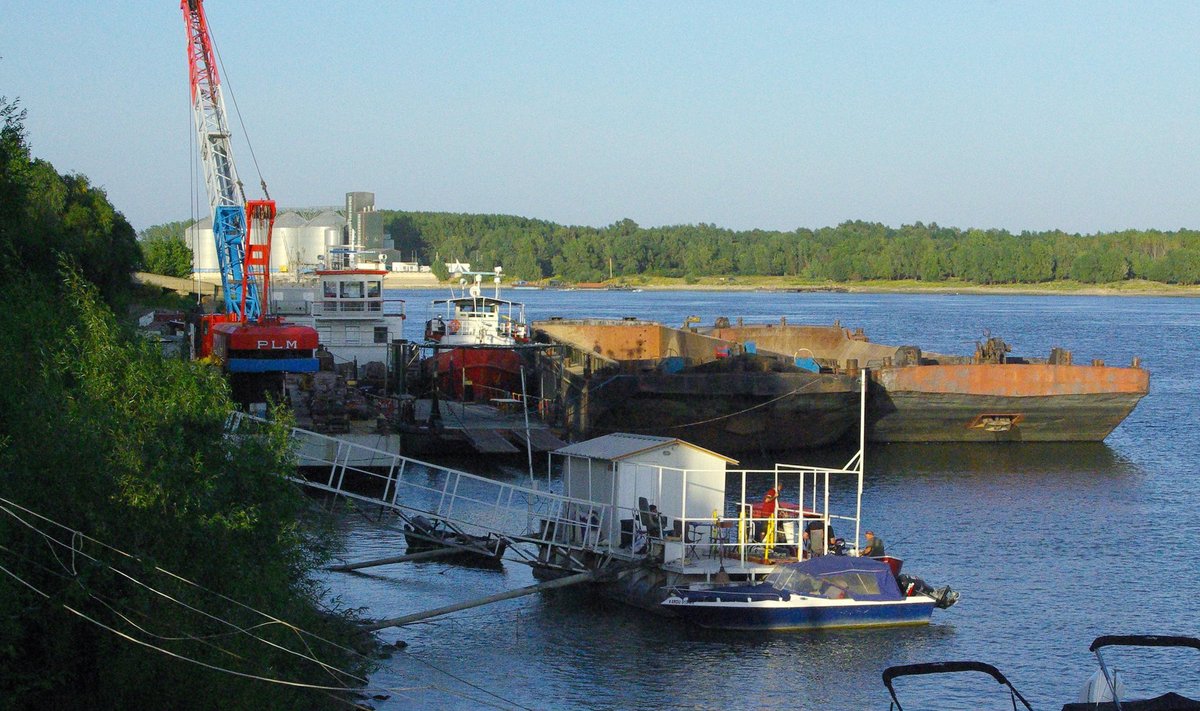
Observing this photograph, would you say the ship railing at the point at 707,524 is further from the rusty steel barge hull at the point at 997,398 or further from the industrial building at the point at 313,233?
the industrial building at the point at 313,233

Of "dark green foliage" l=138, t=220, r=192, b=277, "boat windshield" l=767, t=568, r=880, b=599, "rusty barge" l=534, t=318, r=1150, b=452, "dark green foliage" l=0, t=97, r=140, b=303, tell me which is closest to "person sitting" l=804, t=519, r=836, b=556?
"boat windshield" l=767, t=568, r=880, b=599

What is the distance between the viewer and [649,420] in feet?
127

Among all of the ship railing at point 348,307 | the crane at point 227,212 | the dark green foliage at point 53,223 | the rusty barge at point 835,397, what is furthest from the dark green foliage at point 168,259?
the rusty barge at point 835,397

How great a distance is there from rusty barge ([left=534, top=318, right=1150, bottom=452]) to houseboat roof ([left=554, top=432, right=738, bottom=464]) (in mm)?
15289

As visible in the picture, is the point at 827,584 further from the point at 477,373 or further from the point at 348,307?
the point at 348,307

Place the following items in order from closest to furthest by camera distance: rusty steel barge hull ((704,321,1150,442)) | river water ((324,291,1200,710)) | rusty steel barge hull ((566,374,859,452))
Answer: river water ((324,291,1200,710)) → rusty steel barge hull ((566,374,859,452)) → rusty steel barge hull ((704,321,1150,442))

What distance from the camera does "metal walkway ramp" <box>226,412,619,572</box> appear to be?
69.6 feet

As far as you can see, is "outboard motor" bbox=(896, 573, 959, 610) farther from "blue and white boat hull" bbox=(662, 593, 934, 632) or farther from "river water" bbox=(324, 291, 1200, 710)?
"river water" bbox=(324, 291, 1200, 710)

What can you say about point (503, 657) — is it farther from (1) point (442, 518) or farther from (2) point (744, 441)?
(2) point (744, 441)

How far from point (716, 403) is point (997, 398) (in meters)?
9.06

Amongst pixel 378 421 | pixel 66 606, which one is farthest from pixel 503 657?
pixel 378 421

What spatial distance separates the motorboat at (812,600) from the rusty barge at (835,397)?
17.8 metres

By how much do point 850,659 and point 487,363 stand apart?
2745 centimetres

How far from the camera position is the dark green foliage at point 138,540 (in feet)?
40.2
